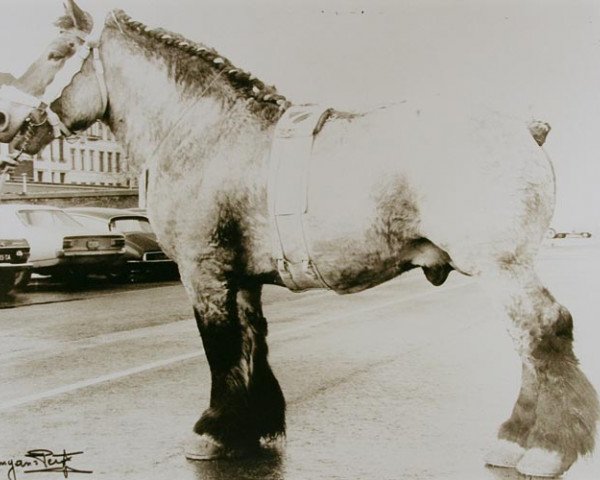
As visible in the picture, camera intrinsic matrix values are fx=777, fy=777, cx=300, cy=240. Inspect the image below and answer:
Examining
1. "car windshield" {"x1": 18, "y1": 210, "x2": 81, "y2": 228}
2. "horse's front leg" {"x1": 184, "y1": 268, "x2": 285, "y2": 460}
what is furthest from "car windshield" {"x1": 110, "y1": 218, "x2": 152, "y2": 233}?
"horse's front leg" {"x1": 184, "y1": 268, "x2": 285, "y2": 460}

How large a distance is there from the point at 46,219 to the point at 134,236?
718 millimetres

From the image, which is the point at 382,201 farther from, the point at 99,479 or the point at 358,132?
the point at 99,479

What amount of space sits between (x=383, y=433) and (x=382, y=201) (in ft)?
3.61

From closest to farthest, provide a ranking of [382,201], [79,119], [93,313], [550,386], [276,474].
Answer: [550,386], [382,201], [276,474], [79,119], [93,313]

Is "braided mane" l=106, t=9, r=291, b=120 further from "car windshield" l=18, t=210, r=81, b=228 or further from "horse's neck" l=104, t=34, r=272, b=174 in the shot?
"car windshield" l=18, t=210, r=81, b=228

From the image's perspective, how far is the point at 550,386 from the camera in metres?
2.62

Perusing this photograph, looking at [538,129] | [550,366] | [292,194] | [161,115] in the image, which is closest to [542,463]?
[550,366]

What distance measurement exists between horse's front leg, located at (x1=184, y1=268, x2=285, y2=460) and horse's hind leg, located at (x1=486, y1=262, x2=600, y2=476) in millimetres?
1008

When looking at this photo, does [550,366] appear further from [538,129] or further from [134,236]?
[134,236]

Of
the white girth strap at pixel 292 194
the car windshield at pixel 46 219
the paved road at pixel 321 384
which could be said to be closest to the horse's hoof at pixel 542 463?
the paved road at pixel 321 384

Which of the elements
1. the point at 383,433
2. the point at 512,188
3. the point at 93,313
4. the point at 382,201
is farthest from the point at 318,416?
the point at 93,313

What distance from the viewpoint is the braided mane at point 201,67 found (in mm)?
3109
